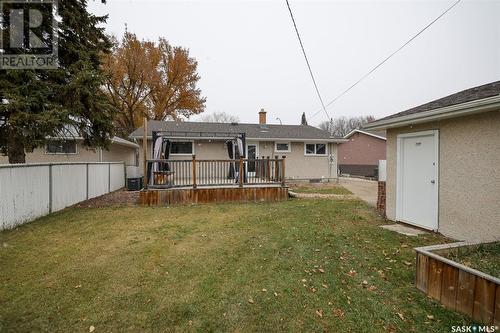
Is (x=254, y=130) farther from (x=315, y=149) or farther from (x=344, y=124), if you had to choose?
(x=344, y=124)

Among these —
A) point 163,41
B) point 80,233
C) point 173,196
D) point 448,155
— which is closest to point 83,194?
point 173,196

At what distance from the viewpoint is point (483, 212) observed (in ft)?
14.4

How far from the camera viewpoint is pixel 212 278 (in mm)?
3459

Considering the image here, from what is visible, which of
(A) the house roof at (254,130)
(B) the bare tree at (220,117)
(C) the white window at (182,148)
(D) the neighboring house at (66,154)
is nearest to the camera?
(D) the neighboring house at (66,154)

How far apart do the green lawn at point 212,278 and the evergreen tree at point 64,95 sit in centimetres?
238

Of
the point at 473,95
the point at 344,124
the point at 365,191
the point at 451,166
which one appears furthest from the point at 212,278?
the point at 344,124

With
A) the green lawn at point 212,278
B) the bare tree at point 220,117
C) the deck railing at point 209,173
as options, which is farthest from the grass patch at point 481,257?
the bare tree at point 220,117

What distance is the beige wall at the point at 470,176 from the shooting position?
424cm

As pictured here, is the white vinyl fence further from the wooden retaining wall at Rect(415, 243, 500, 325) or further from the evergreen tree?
the wooden retaining wall at Rect(415, 243, 500, 325)

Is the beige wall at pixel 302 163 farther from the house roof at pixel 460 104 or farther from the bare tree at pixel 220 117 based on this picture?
the bare tree at pixel 220 117

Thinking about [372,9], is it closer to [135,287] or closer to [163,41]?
[135,287]

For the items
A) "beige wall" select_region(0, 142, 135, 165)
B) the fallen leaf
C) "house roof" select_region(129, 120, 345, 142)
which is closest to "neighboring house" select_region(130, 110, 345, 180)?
"house roof" select_region(129, 120, 345, 142)

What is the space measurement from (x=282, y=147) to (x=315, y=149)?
2301 millimetres

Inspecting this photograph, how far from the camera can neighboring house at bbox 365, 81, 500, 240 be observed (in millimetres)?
4281
